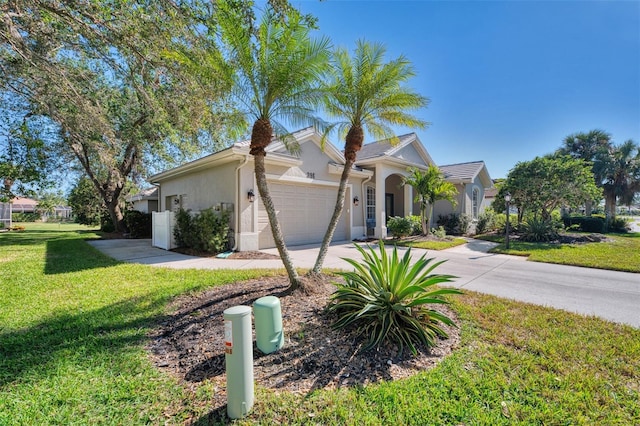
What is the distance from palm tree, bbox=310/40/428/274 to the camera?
5865 millimetres

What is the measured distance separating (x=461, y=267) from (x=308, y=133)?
329 inches

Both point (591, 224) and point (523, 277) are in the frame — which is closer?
point (523, 277)

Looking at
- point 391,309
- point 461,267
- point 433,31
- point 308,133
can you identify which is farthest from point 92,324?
point 433,31

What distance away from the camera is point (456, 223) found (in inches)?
717

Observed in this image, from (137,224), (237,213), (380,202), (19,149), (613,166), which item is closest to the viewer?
(237,213)

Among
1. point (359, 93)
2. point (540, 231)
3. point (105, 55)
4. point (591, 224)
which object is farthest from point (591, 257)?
point (105, 55)

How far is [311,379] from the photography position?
2.91 metres

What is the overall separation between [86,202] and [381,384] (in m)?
35.3

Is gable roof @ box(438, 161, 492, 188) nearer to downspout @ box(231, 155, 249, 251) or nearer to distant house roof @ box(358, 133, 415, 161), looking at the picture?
distant house roof @ box(358, 133, 415, 161)

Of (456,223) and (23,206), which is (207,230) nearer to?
(456,223)

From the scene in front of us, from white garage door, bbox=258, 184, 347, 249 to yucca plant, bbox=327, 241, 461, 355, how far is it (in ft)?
26.3

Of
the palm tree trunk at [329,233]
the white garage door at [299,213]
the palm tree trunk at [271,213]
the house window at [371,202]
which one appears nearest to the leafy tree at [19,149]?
the white garage door at [299,213]

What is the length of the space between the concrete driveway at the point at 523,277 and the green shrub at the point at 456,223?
693 centimetres

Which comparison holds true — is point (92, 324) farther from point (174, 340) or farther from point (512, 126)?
point (512, 126)
